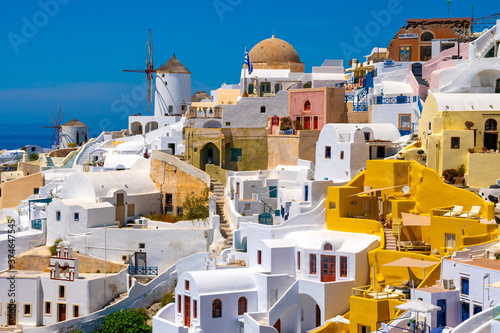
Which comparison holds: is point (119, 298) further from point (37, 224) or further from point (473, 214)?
point (473, 214)

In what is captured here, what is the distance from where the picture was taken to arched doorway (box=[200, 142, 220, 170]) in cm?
4853

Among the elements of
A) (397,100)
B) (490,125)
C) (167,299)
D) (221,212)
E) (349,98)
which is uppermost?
(349,98)

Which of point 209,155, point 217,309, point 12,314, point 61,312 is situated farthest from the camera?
point 209,155

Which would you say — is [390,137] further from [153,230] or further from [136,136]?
[136,136]

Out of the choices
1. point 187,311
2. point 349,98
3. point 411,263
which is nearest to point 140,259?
point 187,311

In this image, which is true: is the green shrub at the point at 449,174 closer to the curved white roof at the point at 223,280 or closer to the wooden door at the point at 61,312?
Answer: the curved white roof at the point at 223,280

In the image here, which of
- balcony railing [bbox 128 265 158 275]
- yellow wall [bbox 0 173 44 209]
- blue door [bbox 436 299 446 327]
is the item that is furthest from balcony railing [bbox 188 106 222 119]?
blue door [bbox 436 299 446 327]

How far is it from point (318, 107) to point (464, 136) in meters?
11.9

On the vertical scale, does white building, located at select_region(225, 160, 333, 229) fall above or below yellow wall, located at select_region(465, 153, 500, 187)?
below

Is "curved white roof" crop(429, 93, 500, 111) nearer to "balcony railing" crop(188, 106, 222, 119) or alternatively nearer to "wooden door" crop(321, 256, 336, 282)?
"wooden door" crop(321, 256, 336, 282)

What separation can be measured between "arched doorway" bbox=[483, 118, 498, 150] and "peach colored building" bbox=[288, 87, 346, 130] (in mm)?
11171

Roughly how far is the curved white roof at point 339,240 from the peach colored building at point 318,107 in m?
12.4

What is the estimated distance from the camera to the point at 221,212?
144 ft

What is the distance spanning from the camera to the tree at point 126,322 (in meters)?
37.8
